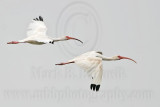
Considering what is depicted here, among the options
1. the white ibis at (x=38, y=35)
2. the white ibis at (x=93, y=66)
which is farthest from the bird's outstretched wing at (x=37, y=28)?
the white ibis at (x=93, y=66)

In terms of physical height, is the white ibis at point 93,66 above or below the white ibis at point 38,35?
below

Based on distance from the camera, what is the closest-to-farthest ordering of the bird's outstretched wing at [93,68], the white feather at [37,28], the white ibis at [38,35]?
the bird's outstretched wing at [93,68] < the white ibis at [38,35] < the white feather at [37,28]

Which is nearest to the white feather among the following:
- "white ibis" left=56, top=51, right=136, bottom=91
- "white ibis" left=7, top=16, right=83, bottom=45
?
"white ibis" left=7, top=16, right=83, bottom=45

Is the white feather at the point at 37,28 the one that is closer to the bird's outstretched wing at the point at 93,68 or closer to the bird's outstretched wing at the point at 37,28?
the bird's outstretched wing at the point at 37,28

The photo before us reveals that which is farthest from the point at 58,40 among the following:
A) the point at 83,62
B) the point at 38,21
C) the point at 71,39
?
the point at 83,62

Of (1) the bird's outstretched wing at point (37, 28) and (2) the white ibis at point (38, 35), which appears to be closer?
(2) the white ibis at point (38, 35)

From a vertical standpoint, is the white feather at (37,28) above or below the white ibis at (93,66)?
above

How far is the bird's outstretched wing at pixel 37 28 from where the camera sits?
124ft

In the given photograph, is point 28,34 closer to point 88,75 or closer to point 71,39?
point 71,39

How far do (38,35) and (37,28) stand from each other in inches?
96.8

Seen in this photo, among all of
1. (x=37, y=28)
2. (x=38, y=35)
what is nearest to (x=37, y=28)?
(x=37, y=28)

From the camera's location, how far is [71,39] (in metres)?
37.4

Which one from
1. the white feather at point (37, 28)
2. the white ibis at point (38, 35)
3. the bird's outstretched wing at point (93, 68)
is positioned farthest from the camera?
the white feather at point (37, 28)

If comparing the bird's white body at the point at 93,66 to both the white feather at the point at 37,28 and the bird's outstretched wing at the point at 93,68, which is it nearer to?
the bird's outstretched wing at the point at 93,68
